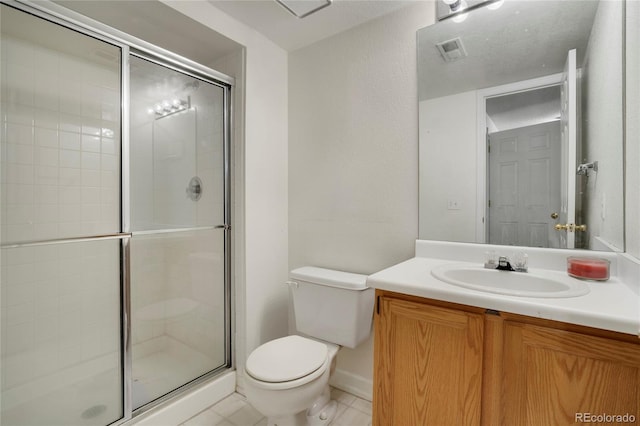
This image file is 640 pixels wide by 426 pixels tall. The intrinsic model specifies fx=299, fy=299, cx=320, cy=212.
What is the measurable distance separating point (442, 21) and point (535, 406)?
1.68 metres

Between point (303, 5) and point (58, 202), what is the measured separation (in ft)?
5.64

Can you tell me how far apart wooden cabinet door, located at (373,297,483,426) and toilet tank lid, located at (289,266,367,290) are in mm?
396

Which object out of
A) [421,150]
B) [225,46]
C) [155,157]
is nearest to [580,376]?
[421,150]

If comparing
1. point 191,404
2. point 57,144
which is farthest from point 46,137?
point 191,404

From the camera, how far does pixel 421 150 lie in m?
1.59

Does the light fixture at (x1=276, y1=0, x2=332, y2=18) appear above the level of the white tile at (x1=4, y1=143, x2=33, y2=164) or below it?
above

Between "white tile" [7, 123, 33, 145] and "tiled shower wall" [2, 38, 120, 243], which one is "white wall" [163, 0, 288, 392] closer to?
"tiled shower wall" [2, 38, 120, 243]

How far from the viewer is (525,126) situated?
4.38ft

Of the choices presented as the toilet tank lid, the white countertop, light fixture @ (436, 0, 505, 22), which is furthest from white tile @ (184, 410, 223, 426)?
light fixture @ (436, 0, 505, 22)

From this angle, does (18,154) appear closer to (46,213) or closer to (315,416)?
(46,213)

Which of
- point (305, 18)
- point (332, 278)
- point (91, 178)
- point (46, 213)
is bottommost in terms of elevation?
point (332, 278)

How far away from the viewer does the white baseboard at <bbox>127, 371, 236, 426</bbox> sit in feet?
4.88

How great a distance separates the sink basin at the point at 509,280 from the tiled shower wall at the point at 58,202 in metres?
1.55

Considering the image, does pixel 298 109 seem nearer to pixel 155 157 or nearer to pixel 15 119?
pixel 155 157
